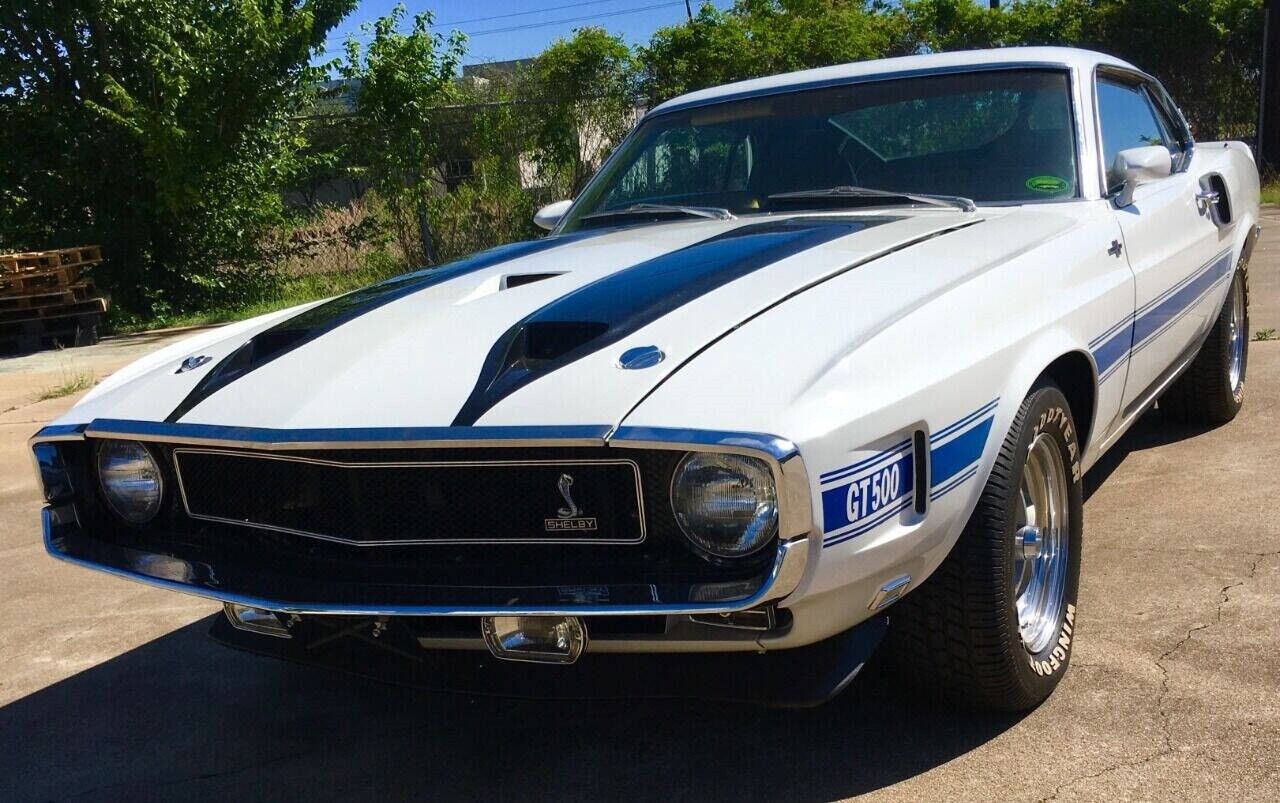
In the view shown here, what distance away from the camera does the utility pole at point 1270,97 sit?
571 inches

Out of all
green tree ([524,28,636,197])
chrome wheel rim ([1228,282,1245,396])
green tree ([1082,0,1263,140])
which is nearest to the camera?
chrome wheel rim ([1228,282,1245,396])

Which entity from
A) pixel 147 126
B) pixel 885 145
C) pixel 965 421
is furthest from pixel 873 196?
pixel 147 126

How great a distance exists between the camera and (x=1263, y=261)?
377 inches

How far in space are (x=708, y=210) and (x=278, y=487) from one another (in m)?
1.67

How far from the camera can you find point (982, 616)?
8.04ft

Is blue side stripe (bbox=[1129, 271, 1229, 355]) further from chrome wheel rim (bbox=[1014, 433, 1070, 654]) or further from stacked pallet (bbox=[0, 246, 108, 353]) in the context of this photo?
stacked pallet (bbox=[0, 246, 108, 353])

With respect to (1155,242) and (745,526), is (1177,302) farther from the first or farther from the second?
(745,526)

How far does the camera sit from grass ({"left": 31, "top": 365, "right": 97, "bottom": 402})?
853 centimetres

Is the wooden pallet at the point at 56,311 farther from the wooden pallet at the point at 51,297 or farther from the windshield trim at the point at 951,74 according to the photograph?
the windshield trim at the point at 951,74

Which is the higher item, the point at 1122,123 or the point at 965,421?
the point at 1122,123

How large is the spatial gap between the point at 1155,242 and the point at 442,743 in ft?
8.07

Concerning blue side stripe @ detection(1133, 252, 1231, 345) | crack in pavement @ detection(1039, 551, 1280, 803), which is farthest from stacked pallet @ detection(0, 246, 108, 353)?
crack in pavement @ detection(1039, 551, 1280, 803)

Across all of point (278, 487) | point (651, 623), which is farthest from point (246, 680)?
point (651, 623)

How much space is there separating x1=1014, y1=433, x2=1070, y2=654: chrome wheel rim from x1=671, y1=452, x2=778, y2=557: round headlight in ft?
2.67
